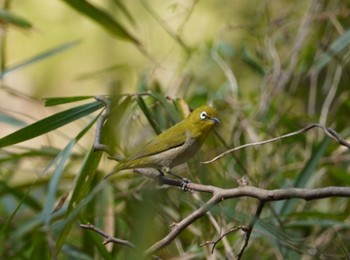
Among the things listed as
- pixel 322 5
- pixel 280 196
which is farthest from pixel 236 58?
pixel 280 196

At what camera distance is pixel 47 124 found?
2.14 meters

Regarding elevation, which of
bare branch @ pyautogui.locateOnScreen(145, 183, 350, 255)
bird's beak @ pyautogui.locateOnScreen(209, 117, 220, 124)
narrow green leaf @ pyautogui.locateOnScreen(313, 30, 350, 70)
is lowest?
bare branch @ pyautogui.locateOnScreen(145, 183, 350, 255)

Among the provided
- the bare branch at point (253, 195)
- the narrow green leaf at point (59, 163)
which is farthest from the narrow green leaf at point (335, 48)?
the bare branch at point (253, 195)

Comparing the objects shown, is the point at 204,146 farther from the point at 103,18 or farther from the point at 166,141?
the point at 166,141

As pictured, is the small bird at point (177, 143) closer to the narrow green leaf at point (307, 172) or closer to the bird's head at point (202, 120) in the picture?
the bird's head at point (202, 120)

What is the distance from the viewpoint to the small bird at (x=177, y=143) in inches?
85.4

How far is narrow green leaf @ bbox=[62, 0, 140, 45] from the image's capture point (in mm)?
2939

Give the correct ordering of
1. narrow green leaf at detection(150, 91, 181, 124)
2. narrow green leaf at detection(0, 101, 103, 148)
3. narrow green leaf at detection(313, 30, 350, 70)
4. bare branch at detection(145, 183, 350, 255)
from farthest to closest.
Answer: narrow green leaf at detection(313, 30, 350, 70), narrow green leaf at detection(150, 91, 181, 124), narrow green leaf at detection(0, 101, 103, 148), bare branch at detection(145, 183, 350, 255)

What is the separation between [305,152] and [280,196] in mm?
2097

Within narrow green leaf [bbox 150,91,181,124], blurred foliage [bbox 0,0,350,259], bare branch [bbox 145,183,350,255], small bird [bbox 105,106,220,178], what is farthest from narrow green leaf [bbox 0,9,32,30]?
bare branch [bbox 145,183,350,255]

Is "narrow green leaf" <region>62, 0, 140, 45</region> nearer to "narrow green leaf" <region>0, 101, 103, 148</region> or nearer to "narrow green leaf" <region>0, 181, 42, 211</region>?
"narrow green leaf" <region>0, 181, 42, 211</region>

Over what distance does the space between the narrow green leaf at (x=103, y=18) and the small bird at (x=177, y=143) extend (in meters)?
0.79

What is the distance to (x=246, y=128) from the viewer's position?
3412 mm

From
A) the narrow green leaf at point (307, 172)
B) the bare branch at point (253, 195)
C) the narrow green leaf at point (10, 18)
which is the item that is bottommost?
the bare branch at point (253, 195)
